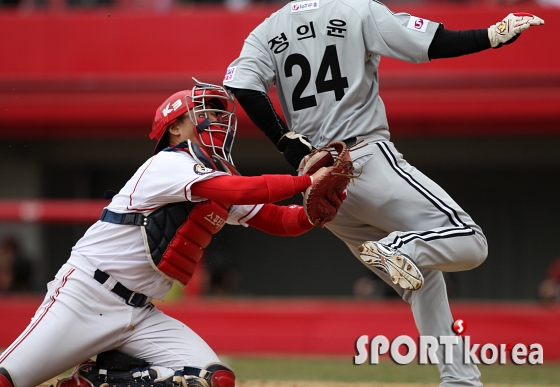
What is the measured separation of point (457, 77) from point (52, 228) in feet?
18.9

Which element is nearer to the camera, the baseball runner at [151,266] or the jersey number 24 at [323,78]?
the baseball runner at [151,266]

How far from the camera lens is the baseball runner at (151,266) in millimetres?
3473

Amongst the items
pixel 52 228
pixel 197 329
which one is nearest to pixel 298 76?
pixel 197 329

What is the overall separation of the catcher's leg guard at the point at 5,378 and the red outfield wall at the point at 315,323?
15.1 feet

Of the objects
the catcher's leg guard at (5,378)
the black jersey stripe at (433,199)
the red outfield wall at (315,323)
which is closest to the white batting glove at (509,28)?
the black jersey stripe at (433,199)

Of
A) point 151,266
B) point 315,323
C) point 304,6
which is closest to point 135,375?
point 151,266

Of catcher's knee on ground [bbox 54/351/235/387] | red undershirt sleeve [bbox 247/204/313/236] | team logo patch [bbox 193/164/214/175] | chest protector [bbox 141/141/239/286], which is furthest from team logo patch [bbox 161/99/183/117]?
catcher's knee on ground [bbox 54/351/235/387]

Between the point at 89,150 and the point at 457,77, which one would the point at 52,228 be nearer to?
the point at 89,150

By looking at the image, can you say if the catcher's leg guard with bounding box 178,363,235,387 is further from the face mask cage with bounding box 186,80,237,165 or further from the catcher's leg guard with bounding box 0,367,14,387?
the face mask cage with bounding box 186,80,237,165

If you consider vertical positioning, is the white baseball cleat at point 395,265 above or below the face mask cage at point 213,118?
below

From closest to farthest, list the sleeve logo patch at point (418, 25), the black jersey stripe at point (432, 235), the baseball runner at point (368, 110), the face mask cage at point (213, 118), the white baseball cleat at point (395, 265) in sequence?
Result: the white baseball cleat at point (395, 265), the black jersey stripe at point (432, 235), the baseball runner at point (368, 110), the sleeve logo patch at point (418, 25), the face mask cage at point (213, 118)

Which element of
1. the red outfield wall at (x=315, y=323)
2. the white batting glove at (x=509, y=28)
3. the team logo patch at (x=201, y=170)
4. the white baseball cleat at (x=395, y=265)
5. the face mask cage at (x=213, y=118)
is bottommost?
the red outfield wall at (x=315, y=323)

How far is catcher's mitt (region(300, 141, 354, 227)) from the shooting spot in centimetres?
341

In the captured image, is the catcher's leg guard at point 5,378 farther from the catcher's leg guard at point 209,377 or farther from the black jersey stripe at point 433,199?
the black jersey stripe at point 433,199
